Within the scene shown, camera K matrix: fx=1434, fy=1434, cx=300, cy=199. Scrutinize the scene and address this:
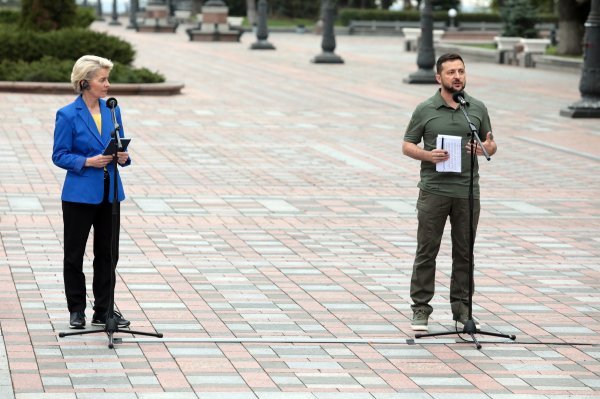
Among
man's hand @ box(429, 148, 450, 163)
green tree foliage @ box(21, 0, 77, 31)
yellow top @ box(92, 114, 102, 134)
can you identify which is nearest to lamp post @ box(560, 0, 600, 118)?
green tree foliage @ box(21, 0, 77, 31)

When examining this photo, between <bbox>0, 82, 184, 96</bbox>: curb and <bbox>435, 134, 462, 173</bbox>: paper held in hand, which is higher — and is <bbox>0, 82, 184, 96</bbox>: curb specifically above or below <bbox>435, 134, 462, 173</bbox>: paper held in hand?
below

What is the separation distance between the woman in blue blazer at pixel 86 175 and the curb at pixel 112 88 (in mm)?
18374

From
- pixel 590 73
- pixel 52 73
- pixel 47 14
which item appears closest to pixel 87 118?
pixel 590 73

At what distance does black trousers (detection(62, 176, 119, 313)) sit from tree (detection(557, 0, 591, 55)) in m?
36.3

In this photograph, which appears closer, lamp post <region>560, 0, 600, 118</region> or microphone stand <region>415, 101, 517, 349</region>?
microphone stand <region>415, 101, 517, 349</region>

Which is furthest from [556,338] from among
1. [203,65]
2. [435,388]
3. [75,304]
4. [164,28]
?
[164,28]

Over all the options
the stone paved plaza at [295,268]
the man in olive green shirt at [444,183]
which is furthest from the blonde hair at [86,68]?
the man in olive green shirt at [444,183]

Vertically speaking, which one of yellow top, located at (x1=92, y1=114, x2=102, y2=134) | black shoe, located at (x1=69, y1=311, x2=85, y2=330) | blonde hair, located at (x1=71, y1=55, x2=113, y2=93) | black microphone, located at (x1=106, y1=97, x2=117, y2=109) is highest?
blonde hair, located at (x1=71, y1=55, x2=113, y2=93)

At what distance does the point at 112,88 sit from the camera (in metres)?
26.9

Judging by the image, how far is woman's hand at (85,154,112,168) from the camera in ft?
26.9

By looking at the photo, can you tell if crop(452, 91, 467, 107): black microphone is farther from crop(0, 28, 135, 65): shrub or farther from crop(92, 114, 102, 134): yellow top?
crop(0, 28, 135, 65): shrub

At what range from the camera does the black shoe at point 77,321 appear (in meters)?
8.52

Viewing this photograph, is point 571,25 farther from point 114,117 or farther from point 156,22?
point 114,117

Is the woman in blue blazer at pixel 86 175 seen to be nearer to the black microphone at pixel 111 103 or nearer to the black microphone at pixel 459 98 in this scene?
the black microphone at pixel 111 103
